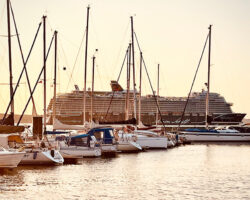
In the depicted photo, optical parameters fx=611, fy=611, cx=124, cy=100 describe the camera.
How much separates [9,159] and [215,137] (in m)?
41.3

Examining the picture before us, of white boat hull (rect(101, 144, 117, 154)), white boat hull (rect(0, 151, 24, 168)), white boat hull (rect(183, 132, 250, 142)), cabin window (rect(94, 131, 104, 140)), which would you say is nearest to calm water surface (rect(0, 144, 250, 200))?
white boat hull (rect(0, 151, 24, 168))

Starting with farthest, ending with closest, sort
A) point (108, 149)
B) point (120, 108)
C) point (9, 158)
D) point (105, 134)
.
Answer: point (120, 108) → point (105, 134) → point (108, 149) → point (9, 158)

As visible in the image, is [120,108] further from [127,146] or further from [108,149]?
[108,149]

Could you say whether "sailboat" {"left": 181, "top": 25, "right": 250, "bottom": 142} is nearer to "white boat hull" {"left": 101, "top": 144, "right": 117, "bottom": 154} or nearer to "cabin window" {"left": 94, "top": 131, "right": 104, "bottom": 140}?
"cabin window" {"left": 94, "top": 131, "right": 104, "bottom": 140}

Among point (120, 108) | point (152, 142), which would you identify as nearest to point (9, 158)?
point (152, 142)

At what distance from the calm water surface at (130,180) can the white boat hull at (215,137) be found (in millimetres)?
27493

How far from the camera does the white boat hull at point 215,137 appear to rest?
2675 inches

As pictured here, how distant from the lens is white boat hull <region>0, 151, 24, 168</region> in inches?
1168

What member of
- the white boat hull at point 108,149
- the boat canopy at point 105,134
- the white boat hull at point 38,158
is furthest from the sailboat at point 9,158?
the boat canopy at point 105,134

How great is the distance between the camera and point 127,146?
4666cm

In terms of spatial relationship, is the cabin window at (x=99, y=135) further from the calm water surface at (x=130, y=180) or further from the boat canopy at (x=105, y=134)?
the calm water surface at (x=130, y=180)

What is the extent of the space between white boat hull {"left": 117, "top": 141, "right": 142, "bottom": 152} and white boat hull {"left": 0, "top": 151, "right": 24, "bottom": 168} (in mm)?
16533

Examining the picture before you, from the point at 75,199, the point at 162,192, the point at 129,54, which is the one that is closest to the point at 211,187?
the point at 162,192

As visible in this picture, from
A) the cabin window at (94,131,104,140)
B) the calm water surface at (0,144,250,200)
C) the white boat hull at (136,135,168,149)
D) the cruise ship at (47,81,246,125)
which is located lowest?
the calm water surface at (0,144,250,200)
